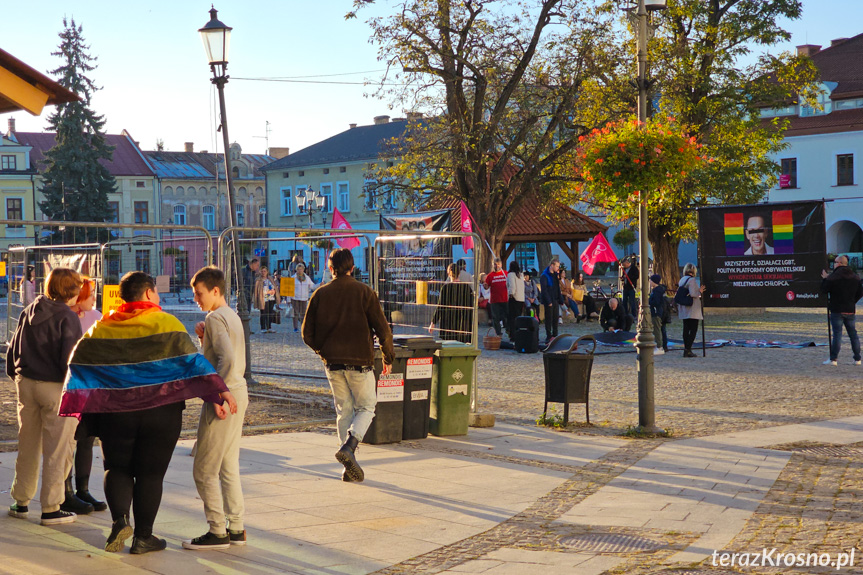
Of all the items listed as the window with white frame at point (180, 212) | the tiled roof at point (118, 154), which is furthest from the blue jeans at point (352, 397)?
the window with white frame at point (180, 212)

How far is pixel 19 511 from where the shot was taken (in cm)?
676

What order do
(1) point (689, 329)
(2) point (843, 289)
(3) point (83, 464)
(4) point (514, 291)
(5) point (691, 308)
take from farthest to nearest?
(4) point (514, 291)
(1) point (689, 329)
(5) point (691, 308)
(2) point (843, 289)
(3) point (83, 464)

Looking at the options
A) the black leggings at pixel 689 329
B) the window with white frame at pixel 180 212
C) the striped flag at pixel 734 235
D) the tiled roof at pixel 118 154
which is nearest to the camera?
the striped flag at pixel 734 235

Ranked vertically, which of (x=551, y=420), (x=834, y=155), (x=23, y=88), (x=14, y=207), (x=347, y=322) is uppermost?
(x=834, y=155)

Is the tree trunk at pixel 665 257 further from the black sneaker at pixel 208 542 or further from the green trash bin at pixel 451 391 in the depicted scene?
the black sneaker at pixel 208 542

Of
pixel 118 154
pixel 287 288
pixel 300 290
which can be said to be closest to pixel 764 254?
pixel 300 290

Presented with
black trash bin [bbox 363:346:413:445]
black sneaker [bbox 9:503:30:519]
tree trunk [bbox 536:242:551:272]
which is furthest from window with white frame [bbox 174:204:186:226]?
black sneaker [bbox 9:503:30:519]

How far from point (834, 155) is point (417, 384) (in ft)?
171

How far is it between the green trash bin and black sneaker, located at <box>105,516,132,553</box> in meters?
4.95

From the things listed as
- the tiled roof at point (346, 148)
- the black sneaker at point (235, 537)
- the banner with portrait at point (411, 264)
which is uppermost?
the tiled roof at point (346, 148)

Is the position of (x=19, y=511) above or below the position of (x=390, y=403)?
below

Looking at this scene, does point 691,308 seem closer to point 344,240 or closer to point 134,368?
point 344,240

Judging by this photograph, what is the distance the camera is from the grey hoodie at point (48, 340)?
6566 millimetres

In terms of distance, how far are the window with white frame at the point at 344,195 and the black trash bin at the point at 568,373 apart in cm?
5901
